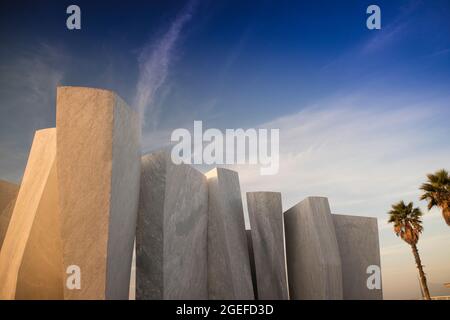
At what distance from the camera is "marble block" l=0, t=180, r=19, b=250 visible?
11602 millimetres

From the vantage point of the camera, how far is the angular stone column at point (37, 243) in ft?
26.5

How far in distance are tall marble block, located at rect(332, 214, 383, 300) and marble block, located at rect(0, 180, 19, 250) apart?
1035 cm

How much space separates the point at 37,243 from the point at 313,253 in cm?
740

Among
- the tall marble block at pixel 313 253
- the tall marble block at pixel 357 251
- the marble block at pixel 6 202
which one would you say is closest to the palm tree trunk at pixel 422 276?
the tall marble block at pixel 357 251

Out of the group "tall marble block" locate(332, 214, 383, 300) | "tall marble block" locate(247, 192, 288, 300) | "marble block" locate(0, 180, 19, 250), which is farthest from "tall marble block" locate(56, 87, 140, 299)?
"tall marble block" locate(332, 214, 383, 300)

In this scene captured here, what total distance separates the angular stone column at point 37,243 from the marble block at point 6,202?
2.56 m

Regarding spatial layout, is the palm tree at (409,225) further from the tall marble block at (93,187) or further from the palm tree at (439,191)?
the tall marble block at (93,187)

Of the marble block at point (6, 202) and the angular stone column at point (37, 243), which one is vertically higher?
the marble block at point (6, 202)

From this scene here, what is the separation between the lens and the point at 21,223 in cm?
894

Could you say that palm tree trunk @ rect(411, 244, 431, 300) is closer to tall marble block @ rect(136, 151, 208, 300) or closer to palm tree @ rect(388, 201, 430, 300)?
palm tree @ rect(388, 201, 430, 300)
